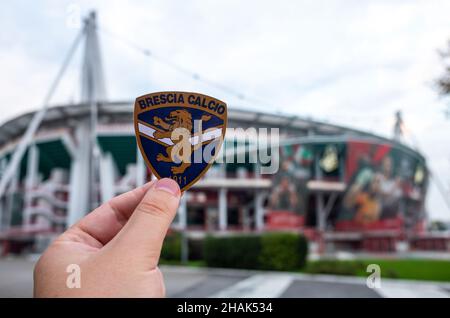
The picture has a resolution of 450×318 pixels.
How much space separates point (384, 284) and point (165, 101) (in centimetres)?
1273

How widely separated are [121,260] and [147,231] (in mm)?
174

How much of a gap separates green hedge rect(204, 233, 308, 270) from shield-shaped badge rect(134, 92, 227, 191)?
16.8 m

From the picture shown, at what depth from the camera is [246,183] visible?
148 feet

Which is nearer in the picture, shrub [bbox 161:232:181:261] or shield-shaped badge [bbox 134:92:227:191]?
shield-shaped badge [bbox 134:92:227:191]

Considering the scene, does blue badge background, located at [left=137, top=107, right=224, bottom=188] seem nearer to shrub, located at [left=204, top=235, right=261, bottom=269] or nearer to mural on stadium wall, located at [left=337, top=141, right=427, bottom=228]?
shrub, located at [left=204, top=235, right=261, bottom=269]

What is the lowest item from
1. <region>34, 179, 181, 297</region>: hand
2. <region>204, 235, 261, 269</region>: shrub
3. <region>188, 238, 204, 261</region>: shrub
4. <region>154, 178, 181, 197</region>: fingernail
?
<region>188, 238, 204, 261</region>: shrub

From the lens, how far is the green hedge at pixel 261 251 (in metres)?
18.1

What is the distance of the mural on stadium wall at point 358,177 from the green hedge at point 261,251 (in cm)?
1770

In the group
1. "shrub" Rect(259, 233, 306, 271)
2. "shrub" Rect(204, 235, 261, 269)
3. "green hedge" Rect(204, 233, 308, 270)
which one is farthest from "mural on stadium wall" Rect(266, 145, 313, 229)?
"shrub" Rect(259, 233, 306, 271)

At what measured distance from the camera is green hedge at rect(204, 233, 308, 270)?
59.5 feet

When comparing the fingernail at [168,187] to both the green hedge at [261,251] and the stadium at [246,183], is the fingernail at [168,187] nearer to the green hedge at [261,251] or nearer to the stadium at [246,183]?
the green hedge at [261,251]

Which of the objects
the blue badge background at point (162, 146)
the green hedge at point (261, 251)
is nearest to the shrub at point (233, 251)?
the green hedge at point (261, 251)

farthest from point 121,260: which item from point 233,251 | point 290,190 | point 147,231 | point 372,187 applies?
point 372,187

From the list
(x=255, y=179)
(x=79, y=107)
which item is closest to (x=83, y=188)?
(x=79, y=107)
